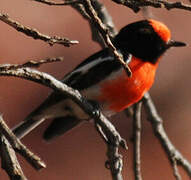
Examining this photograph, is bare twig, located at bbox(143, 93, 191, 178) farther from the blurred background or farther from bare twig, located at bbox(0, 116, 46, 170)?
the blurred background

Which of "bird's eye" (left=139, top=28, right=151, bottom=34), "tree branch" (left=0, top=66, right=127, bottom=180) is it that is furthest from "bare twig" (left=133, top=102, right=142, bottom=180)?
"bird's eye" (left=139, top=28, right=151, bottom=34)

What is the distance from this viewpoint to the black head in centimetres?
441

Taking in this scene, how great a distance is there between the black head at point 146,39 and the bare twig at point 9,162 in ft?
7.94

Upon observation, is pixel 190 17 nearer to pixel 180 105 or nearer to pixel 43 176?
pixel 180 105

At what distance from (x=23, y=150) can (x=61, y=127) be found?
232 centimetres

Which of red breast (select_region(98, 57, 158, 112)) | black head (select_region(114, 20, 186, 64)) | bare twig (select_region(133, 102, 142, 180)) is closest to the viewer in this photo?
bare twig (select_region(133, 102, 142, 180))

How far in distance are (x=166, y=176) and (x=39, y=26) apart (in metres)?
1.98

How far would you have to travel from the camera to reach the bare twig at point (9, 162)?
6.15 feet

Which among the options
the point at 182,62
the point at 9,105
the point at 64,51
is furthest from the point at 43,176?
the point at 182,62

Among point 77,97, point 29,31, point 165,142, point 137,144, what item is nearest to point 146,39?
point 165,142

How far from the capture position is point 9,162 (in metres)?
1.94

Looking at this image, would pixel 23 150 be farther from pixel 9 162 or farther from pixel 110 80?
pixel 110 80

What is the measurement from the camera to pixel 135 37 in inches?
175

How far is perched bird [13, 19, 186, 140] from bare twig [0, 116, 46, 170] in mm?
1823
